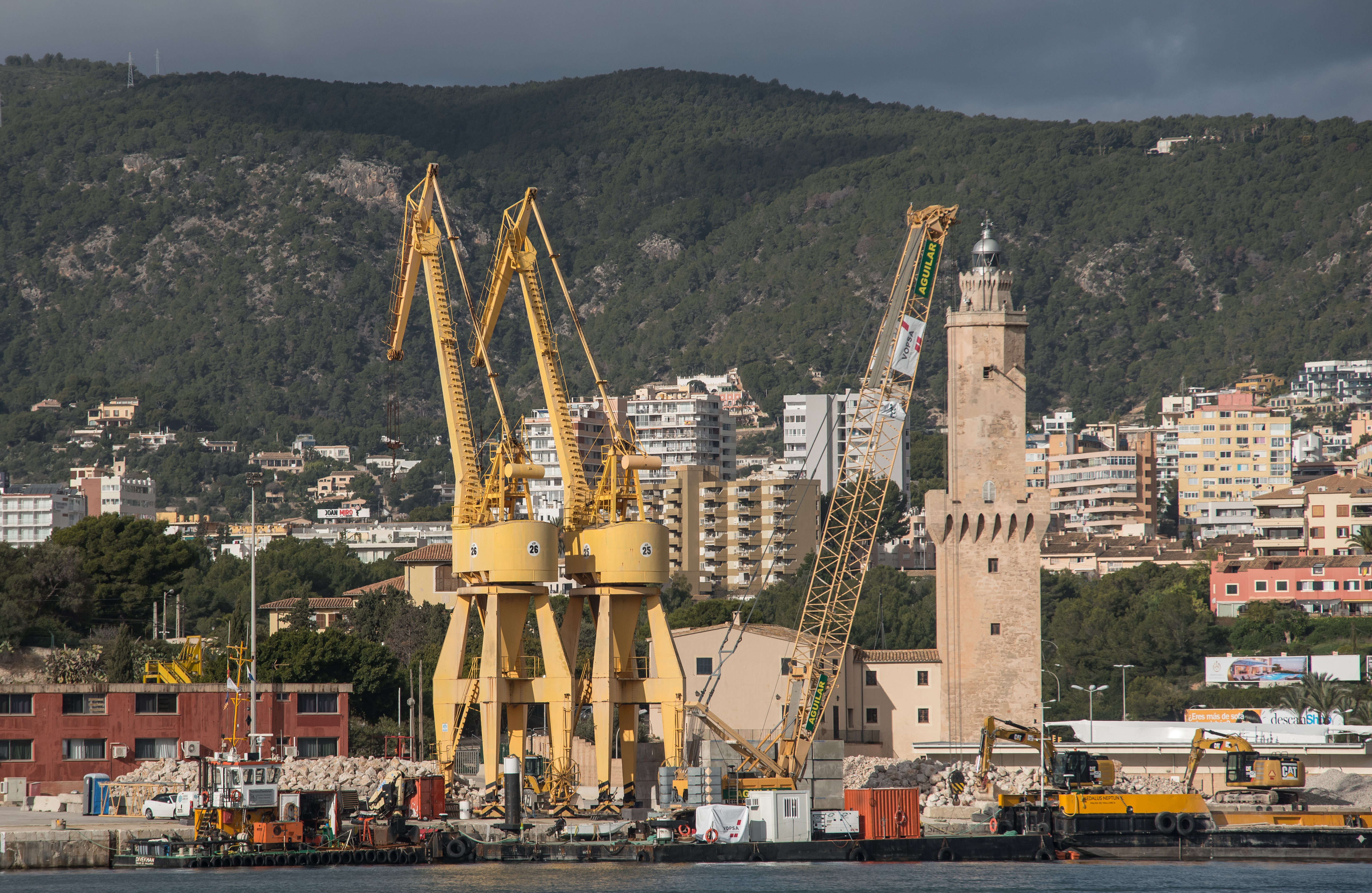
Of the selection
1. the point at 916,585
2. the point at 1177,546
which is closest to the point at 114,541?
the point at 916,585

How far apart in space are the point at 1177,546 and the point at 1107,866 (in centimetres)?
13265

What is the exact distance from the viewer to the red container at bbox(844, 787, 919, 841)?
2490 inches

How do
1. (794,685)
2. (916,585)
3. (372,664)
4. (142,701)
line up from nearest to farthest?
(142,701) < (794,685) < (372,664) < (916,585)

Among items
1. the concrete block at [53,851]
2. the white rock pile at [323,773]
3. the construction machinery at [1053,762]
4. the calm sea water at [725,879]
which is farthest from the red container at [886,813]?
the concrete block at [53,851]

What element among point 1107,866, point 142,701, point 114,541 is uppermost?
point 114,541

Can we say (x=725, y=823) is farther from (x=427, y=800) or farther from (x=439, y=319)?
(x=439, y=319)

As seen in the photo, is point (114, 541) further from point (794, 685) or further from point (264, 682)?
point (794, 685)

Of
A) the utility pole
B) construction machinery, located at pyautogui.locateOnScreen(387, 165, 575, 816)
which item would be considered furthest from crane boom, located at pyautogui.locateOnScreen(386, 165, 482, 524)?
the utility pole

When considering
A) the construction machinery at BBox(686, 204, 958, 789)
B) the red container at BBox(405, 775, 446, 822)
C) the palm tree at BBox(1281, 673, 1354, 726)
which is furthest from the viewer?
the palm tree at BBox(1281, 673, 1354, 726)

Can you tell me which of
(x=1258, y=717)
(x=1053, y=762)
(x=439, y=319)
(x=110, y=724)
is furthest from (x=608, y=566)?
(x=1258, y=717)

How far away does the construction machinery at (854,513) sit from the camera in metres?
74.5

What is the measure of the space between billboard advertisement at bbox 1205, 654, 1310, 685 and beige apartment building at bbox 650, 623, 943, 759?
31.0 meters

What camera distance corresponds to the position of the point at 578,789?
7919cm

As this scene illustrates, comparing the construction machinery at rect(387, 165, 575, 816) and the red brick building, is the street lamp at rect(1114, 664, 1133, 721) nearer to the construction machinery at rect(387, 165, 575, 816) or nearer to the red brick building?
the construction machinery at rect(387, 165, 575, 816)
